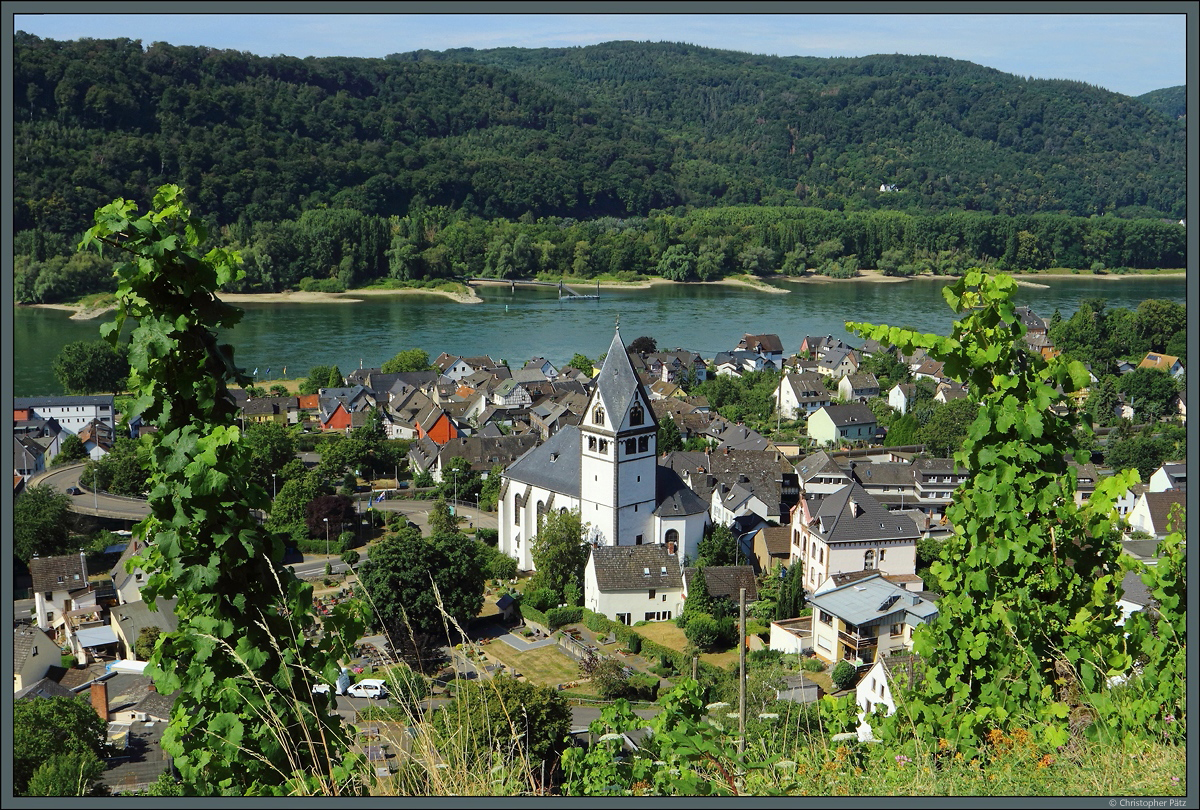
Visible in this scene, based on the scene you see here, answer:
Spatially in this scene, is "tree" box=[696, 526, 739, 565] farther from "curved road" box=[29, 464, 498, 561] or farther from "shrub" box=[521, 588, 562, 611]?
"curved road" box=[29, 464, 498, 561]

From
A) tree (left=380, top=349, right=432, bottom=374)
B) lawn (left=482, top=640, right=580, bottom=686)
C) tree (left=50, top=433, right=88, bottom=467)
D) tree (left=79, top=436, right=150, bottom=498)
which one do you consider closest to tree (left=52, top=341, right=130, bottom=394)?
tree (left=50, top=433, right=88, bottom=467)

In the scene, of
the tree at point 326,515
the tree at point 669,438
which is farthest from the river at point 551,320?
the tree at point 326,515

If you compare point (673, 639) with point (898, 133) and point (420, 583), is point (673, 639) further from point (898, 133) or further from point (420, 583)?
point (898, 133)

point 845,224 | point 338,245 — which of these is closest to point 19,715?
point 338,245

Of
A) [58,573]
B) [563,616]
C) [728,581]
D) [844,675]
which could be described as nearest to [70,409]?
[58,573]

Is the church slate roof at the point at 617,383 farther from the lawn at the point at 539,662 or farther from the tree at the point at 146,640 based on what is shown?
the tree at the point at 146,640

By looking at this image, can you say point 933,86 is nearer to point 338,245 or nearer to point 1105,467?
point 338,245
